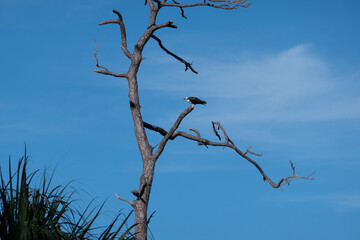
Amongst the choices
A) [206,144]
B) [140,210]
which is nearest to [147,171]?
[140,210]

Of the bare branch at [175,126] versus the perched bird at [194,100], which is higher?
the perched bird at [194,100]

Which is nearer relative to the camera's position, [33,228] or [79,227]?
[33,228]

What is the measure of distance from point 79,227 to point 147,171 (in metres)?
3.31

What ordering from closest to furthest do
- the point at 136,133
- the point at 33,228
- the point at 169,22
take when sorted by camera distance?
the point at 33,228 < the point at 136,133 < the point at 169,22

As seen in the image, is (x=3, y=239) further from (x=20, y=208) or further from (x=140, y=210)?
(x=140, y=210)

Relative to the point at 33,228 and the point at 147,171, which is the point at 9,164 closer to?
the point at 33,228

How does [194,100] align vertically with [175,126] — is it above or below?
above

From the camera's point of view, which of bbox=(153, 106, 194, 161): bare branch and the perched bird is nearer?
bbox=(153, 106, 194, 161): bare branch

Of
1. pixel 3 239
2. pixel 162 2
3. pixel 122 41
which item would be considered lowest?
pixel 3 239

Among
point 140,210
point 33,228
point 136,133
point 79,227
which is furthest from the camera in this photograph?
point 136,133

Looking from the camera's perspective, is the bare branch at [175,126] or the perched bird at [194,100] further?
the perched bird at [194,100]

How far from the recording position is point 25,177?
202 inches

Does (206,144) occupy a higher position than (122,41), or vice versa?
(122,41)

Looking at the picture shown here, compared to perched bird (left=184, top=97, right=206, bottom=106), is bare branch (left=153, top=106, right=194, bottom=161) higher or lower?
lower
